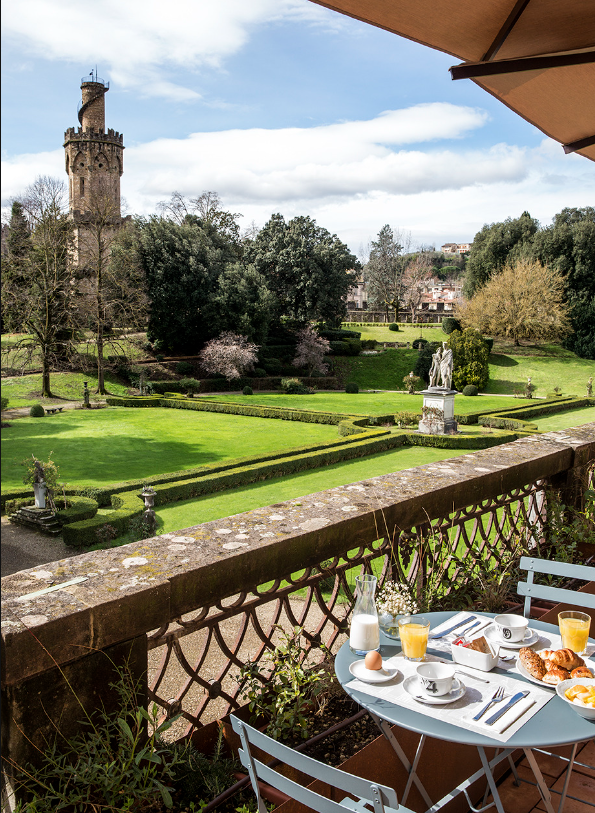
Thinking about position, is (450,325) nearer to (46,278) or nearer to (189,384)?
(189,384)

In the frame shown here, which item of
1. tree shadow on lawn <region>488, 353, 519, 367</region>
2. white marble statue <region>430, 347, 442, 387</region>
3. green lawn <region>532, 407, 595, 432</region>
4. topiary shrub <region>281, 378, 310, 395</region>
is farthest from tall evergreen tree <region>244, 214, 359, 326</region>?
white marble statue <region>430, 347, 442, 387</region>

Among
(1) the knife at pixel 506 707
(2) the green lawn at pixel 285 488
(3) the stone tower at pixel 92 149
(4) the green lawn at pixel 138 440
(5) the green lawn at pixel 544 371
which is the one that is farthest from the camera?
(3) the stone tower at pixel 92 149

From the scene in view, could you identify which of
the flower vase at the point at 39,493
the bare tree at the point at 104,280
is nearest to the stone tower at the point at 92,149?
the bare tree at the point at 104,280

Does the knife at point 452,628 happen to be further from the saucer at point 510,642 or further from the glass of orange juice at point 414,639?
the glass of orange juice at point 414,639

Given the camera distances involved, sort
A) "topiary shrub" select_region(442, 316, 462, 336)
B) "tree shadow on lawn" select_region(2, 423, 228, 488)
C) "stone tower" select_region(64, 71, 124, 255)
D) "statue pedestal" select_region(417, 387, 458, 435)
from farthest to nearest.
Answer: "topiary shrub" select_region(442, 316, 462, 336)
"stone tower" select_region(64, 71, 124, 255)
"statue pedestal" select_region(417, 387, 458, 435)
"tree shadow on lawn" select_region(2, 423, 228, 488)

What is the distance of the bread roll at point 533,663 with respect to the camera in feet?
6.45

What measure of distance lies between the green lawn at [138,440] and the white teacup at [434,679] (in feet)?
47.9

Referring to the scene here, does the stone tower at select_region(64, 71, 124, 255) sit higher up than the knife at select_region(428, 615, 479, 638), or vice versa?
the stone tower at select_region(64, 71, 124, 255)

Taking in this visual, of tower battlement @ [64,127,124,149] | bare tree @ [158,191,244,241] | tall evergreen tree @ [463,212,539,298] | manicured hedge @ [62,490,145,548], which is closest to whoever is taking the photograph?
manicured hedge @ [62,490,145,548]

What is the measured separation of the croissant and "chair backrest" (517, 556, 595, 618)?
536mm

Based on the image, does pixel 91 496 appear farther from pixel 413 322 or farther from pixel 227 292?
pixel 413 322

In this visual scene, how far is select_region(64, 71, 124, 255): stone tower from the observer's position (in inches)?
1464

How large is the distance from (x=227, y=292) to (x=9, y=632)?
3303 centimetres

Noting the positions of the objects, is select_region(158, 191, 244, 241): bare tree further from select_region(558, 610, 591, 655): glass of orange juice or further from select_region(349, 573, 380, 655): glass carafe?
select_region(558, 610, 591, 655): glass of orange juice
